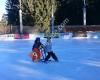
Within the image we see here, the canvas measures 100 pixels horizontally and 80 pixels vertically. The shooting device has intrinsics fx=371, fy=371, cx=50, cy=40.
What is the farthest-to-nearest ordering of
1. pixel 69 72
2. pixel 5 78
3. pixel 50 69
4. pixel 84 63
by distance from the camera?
pixel 84 63, pixel 50 69, pixel 69 72, pixel 5 78

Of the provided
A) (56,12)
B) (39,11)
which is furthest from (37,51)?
(56,12)

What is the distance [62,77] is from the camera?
40.0ft

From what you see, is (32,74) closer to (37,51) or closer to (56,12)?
(37,51)

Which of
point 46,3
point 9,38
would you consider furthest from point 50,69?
point 46,3

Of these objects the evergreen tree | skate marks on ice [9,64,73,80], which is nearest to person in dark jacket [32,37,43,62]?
skate marks on ice [9,64,73,80]

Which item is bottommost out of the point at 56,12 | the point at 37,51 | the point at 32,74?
the point at 32,74

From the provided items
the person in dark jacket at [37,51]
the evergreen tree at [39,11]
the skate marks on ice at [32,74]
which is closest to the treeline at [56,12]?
the evergreen tree at [39,11]

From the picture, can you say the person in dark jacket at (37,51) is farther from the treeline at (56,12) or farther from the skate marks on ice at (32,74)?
the treeline at (56,12)

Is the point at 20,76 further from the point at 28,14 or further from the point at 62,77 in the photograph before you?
the point at 28,14

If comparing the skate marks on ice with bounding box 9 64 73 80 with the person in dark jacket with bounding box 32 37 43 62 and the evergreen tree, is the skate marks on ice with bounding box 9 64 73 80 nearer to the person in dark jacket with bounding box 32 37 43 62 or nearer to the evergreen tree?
the person in dark jacket with bounding box 32 37 43 62

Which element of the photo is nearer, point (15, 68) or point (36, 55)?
point (15, 68)

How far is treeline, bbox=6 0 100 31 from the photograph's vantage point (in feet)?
160

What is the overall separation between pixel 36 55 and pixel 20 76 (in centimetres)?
429

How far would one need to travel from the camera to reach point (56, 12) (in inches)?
2021
